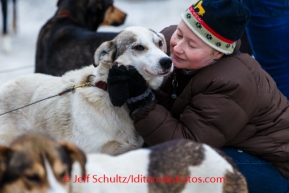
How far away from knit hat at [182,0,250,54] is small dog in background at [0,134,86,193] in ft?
4.26

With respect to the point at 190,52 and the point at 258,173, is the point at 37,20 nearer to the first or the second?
the point at 190,52

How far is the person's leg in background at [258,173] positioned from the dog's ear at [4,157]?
146cm

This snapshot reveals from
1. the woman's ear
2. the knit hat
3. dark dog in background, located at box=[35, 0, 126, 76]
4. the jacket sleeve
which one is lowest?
dark dog in background, located at box=[35, 0, 126, 76]

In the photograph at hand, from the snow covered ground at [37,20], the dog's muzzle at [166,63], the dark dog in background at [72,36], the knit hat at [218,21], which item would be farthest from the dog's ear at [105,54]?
the snow covered ground at [37,20]

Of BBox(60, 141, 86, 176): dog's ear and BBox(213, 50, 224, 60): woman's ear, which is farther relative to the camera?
BBox(213, 50, 224, 60): woman's ear

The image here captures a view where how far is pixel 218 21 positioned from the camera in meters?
2.73

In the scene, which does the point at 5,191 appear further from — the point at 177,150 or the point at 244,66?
the point at 244,66

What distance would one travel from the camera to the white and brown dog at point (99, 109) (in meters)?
3.01

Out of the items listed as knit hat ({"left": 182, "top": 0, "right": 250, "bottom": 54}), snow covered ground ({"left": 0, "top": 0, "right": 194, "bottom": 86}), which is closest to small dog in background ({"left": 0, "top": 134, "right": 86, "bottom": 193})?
knit hat ({"left": 182, "top": 0, "right": 250, "bottom": 54})

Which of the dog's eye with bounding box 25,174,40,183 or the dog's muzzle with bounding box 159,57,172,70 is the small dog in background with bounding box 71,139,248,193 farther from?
the dog's muzzle with bounding box 159,57,172,70

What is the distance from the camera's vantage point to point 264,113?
9.37ft

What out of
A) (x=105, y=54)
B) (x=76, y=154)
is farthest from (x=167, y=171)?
(x=105, y=54)

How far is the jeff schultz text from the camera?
1958 millimetres

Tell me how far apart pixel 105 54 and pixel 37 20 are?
556 centimetres
